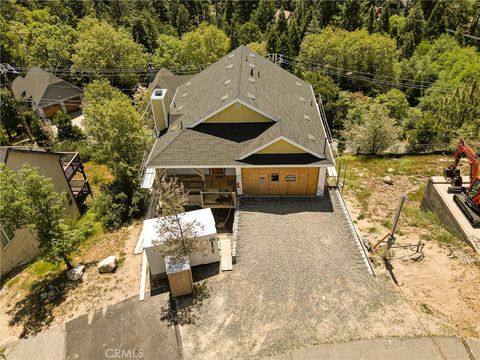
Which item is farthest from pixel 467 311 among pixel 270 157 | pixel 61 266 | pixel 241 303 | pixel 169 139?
pixel 61 266

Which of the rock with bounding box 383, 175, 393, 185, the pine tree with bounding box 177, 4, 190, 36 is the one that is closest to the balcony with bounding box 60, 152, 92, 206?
the rock with bounding box 383, 175, 393, 185

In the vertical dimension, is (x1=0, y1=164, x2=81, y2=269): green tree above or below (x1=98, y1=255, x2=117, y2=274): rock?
above

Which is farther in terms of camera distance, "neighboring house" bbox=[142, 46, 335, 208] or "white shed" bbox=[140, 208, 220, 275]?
"neighboring house" bbox=[142, 46, 335, 208]

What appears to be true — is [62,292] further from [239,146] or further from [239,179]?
[239,146]

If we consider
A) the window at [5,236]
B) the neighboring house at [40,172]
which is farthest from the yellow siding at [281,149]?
the window at [5,236]

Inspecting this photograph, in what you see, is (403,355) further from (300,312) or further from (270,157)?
(270,157)

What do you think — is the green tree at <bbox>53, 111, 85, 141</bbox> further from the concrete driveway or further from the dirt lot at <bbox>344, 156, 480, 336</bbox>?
the dirt lot at <bbox>344, 156, 480, 336</bbox>
